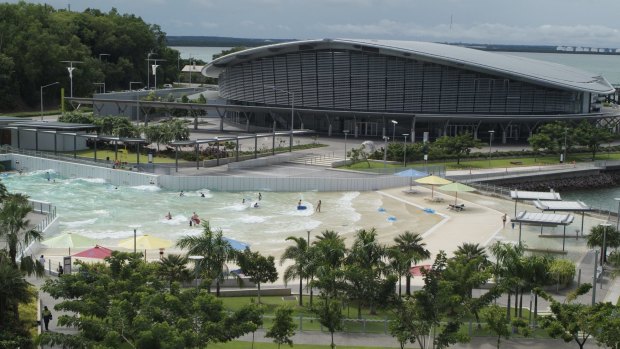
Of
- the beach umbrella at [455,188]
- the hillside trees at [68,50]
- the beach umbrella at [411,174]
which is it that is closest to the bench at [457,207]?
the beach umbrella at [455,188]

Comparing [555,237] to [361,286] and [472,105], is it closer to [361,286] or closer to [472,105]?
[361,286]

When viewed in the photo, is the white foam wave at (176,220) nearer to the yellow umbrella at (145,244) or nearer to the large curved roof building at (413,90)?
the yellow umbrella at (145,244)

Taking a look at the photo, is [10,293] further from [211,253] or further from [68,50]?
[68,50]

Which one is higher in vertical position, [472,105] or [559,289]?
[472,105]

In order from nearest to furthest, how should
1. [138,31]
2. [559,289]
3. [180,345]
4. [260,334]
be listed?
1. [180,345]
2. [260,334]
3. [559,289]
4. [138,31]

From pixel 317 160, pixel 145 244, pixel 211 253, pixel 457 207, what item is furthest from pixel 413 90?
pixel 211 253

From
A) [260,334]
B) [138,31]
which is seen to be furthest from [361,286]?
[138,31]
